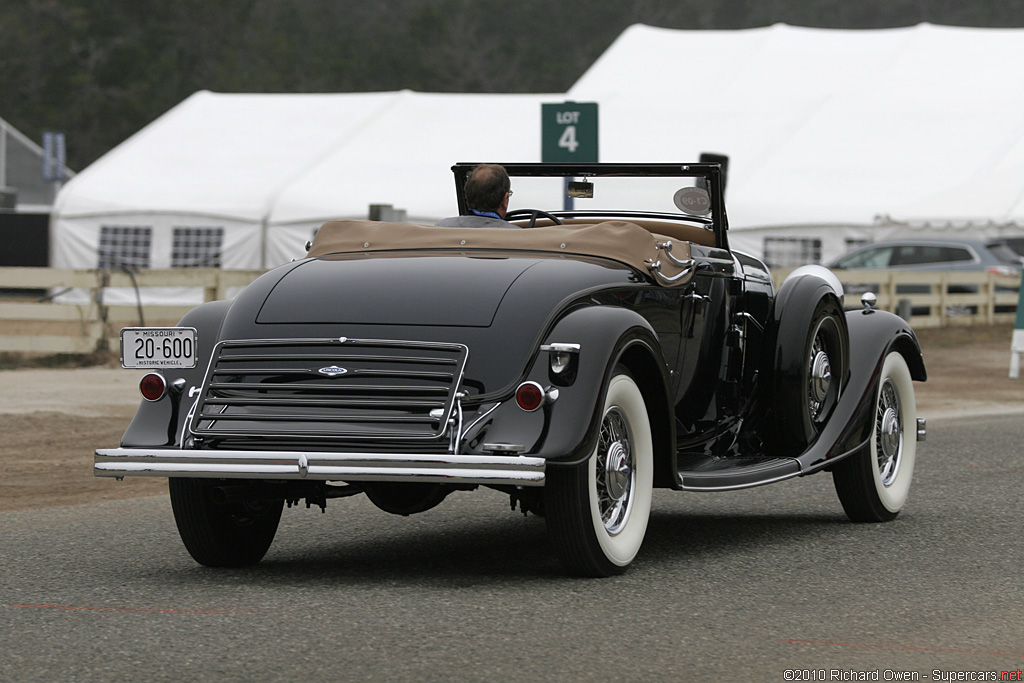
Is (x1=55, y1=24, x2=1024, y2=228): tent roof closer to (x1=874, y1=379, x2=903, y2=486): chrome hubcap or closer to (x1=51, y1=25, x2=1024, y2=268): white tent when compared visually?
(x1=51, y1=25, x2=1024, y2=268): white tent

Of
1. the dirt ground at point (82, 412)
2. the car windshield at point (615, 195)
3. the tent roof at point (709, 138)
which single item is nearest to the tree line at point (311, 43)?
the tent roof at point (709, 138)

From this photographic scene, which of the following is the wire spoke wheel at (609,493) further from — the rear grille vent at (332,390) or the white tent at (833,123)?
the white tent at (833,123)

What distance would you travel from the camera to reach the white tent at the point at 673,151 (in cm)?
3119

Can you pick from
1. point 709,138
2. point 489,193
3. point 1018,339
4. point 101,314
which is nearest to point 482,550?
point 489,193

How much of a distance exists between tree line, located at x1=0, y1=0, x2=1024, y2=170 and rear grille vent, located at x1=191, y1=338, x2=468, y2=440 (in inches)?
2536

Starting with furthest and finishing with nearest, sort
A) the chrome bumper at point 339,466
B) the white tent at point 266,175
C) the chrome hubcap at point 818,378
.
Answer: the white tent at point 266,175 → the chrome hubcap at point 818,378 → the chrome bumper at point 339,466

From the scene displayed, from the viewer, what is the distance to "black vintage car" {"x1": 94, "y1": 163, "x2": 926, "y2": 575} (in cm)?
555

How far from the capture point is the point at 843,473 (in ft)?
24.7

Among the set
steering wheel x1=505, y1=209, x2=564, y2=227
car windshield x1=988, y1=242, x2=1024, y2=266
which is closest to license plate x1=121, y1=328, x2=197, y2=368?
steering wheel x1=505, y1=209, x2=564, y2=227

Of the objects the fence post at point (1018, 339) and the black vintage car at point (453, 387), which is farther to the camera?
the fence post at point (1018, 339)

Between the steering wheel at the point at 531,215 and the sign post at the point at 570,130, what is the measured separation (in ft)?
22.0

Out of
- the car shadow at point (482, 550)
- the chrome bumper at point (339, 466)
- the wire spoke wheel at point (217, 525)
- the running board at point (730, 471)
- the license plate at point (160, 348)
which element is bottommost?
the car shadow at point (482, 550)

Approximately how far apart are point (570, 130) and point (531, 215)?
23.0 feet

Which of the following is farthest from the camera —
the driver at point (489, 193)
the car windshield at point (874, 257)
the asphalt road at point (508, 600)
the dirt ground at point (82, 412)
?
the car windshield at point (874, 257)
